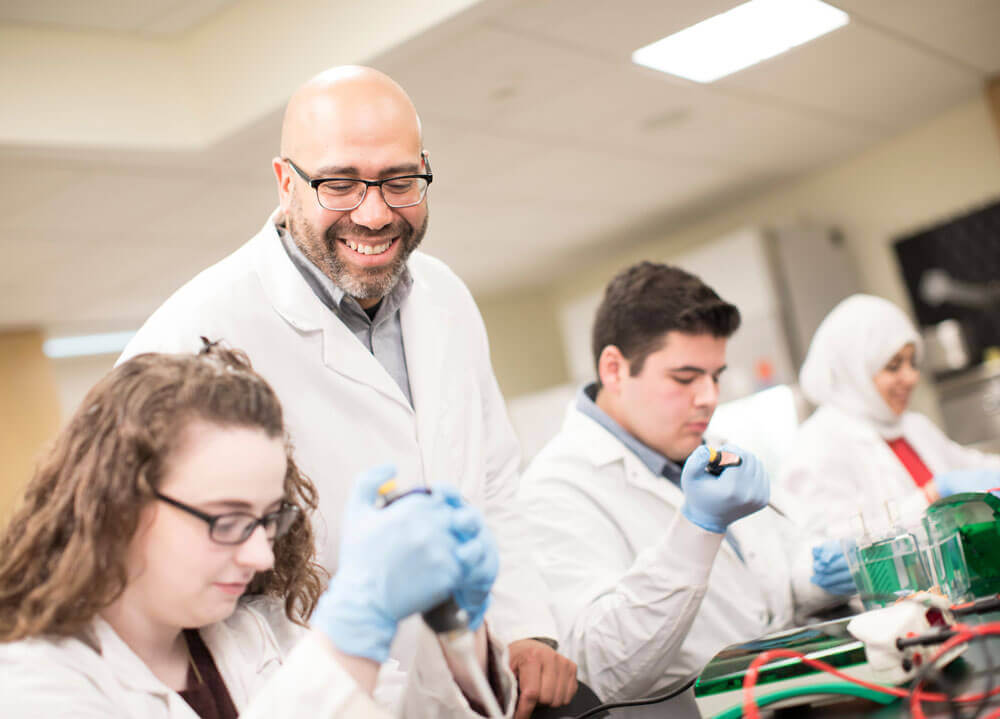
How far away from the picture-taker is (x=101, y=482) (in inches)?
37.0

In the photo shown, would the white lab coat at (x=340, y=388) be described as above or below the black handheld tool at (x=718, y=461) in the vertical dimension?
above

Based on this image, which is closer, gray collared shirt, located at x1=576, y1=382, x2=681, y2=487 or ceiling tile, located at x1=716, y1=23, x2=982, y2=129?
gray collared shirt, located at x1=576, y1=382, x2=681, y2=487

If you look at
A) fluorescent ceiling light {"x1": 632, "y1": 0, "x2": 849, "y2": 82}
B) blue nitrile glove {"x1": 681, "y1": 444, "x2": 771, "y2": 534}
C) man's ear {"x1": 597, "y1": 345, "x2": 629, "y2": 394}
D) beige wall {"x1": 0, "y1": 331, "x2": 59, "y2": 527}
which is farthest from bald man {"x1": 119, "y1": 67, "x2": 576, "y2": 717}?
beige wall {"x1": 0, "y1": 331, "x2": 59, "y2": 527}

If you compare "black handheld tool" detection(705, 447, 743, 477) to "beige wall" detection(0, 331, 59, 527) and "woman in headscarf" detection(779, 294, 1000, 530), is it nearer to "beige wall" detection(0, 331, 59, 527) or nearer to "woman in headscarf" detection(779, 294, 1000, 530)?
"woman in headscarf" detection(779, 294, 1000, 530)

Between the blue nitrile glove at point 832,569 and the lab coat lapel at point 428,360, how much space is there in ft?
2.50

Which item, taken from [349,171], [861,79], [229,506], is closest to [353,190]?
[349,171]

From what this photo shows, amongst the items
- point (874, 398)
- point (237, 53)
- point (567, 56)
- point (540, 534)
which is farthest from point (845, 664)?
point (237, 53)

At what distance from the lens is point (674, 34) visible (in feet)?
11.0

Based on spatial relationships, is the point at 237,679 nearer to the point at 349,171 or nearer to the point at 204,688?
the point at 204,688

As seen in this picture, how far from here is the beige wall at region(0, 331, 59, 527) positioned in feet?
18.5

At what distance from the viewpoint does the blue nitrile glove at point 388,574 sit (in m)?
0.82

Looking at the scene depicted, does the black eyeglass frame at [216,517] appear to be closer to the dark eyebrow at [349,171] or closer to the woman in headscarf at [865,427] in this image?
the dark eyebrow at [349,171]

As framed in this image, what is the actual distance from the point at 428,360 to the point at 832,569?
89 cm

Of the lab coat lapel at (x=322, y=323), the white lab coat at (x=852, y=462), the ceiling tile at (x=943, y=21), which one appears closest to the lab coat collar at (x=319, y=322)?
the lab coat lapel at (x=322, y=323)
